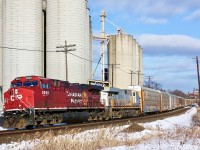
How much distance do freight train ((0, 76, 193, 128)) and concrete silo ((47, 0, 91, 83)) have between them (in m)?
23.4

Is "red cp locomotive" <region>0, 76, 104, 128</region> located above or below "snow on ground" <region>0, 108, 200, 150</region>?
above

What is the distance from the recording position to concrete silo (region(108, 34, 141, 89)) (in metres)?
111

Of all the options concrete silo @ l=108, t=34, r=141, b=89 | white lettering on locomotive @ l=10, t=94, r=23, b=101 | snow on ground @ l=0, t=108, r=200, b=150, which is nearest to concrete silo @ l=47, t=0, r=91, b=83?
white lettering on locomotive @ l=10, t=94, r=23, b=101

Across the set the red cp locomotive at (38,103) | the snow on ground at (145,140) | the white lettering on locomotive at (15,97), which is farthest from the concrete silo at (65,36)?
the snow on ground at (145,140)

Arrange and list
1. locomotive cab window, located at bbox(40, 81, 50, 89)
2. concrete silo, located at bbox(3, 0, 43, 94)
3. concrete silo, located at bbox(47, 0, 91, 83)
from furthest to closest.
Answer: concrete silo, located at bbox(47, 0, 91, 83) < concrete silo, located at bbox(3, 0, 43, 94) < locomotive cab window, located at bbox(40, 81, 50, 89)

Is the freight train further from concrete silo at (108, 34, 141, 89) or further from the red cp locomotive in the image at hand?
concrete silo at (108, 34, 141, 89)

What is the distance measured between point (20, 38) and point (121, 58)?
51.3 m

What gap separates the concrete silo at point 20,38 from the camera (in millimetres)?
66562

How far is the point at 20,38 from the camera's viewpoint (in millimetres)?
66750

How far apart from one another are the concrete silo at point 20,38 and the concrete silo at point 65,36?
307 cm

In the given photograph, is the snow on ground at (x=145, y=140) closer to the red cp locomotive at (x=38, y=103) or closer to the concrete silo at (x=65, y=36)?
the red cp locomotive at (x=38, y=103)

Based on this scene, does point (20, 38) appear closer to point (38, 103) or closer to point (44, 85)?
point (44, 85)

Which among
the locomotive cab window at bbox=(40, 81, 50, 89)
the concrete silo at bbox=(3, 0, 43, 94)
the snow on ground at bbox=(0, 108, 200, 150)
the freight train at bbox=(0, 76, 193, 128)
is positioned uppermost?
the concrete silo at bbox=(3, 0, 43, 94)

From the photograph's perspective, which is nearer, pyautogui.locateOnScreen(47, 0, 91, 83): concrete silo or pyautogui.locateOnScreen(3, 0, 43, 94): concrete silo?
pyautogui.locateOnScreen(3, 0, 43, 94): concrete silo
